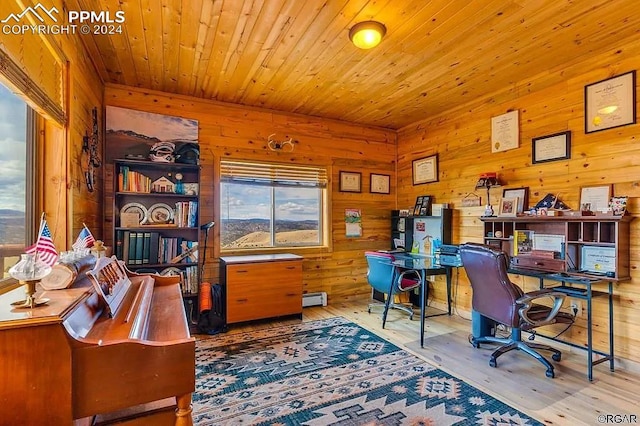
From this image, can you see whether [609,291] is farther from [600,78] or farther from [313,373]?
[313,373]

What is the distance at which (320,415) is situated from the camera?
6.35ft

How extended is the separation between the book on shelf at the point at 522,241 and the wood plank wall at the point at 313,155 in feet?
6.47

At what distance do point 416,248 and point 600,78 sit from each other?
2.63m

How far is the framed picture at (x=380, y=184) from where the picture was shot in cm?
482

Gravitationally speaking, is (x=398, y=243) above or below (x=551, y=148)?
below

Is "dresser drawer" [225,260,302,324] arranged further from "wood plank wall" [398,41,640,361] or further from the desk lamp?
the desk lamp

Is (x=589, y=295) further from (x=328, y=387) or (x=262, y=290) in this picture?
(x=262, y=290)

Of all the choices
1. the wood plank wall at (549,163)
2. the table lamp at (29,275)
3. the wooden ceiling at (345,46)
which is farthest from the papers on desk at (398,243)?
the table lamp at (29,275)

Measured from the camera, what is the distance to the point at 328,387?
2.26 meters


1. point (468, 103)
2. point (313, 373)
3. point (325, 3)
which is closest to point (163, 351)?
point (313, 373)

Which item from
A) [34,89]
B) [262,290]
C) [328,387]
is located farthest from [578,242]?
[34,89]

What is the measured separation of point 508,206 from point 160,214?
365cm
